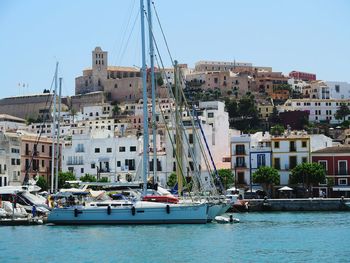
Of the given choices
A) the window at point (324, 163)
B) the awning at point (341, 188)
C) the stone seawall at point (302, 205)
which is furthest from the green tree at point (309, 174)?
the stone seawall at point (302, 205)

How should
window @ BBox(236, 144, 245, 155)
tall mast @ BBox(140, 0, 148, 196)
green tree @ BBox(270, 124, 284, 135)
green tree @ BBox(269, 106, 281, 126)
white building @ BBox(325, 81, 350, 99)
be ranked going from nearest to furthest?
tall mast @ BBox(140, 0, 148, 196) → window @ BBox(236, 144, 245, 155) → green tree @ BBox(270, 124, 284, 135) → green tree @ BBox(269, 106, 281, 126) → white building @ BBox(325, 81, 350, 99)

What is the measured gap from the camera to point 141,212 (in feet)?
167

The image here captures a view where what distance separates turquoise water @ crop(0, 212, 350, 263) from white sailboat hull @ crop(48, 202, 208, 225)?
2.32 ft

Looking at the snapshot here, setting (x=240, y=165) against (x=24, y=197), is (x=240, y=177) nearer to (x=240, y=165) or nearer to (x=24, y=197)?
(x=240, y=165)

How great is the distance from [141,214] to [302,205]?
2484 centimetres

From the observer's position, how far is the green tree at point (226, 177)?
8150 cm

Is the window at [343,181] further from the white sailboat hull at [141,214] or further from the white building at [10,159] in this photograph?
the white sailboat hull at [141,214]

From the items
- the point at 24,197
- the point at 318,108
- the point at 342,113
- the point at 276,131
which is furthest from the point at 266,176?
the point at 318,108

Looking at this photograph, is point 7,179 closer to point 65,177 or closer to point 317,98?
point 65,177

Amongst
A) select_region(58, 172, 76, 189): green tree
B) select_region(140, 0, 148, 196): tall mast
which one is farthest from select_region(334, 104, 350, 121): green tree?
select_region(140, 0, 148, 196): tall mast

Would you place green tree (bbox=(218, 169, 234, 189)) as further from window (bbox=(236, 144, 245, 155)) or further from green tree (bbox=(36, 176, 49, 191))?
green tree (bbox=(36, 176, 49, 191))

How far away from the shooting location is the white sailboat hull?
1991 inches

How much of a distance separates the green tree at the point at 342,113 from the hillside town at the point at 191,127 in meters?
0.22

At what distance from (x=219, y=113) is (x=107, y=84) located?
85.0 metres
